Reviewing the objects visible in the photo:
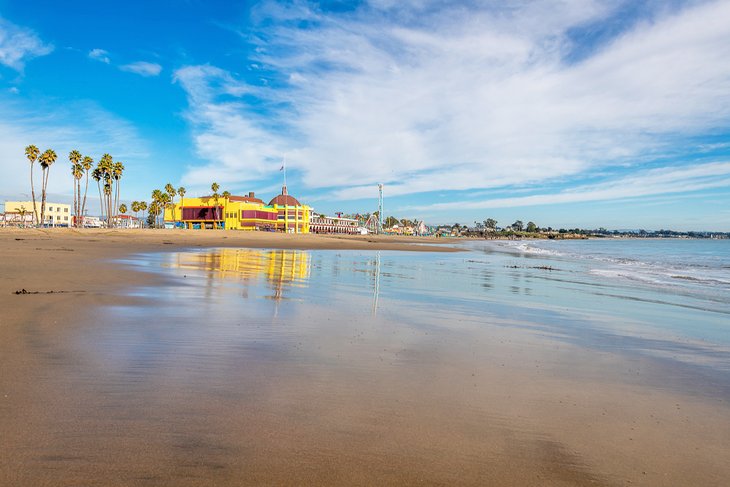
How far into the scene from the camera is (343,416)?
4.13 meters

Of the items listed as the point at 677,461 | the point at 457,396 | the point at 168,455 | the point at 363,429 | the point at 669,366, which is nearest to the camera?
the point at 168,455

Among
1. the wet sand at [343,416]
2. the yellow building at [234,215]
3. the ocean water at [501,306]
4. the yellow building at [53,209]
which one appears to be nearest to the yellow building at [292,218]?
the yellow building at [234,215]

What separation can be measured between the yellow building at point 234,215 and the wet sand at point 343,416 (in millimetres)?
107852

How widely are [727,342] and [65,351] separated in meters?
12.2

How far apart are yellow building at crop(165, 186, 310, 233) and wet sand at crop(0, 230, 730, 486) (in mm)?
107852

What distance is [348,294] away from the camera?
13016 millimetres

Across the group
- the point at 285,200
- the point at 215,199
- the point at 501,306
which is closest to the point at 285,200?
the point at 285,200

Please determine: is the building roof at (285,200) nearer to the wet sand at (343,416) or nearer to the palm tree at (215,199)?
the palm tree at (215,199)

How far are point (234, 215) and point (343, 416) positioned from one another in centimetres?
11352

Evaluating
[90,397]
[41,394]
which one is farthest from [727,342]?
[41,394]

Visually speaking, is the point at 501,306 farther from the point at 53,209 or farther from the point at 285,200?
the point at 53,209

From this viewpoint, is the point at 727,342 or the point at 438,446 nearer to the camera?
the point at 438,446

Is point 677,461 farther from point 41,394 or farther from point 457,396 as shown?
point 41,394

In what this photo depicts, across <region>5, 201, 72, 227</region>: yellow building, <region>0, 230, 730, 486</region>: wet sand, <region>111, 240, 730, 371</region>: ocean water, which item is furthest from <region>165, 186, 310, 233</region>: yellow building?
<region>0, 230, 730, 486</region>: wet sand
